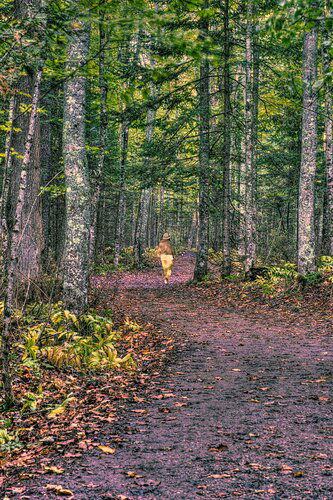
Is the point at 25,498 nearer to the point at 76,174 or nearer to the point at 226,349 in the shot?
the point at 226,349

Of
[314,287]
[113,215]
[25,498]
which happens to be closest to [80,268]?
[25,498]

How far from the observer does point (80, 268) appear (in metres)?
7.91

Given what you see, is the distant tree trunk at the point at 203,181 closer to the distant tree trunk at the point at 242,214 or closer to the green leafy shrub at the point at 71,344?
the distant tree trunk at the point at 242,214

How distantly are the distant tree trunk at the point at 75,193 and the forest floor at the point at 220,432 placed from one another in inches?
85.6

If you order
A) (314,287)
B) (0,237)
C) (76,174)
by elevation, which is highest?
(76,174)

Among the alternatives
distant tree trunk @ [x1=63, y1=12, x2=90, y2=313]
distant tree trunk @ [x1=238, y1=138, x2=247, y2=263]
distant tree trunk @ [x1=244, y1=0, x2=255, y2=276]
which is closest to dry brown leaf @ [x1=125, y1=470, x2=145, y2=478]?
→ distant tree trunk @ [x1=63, y1=12, x2=90, y2=313]

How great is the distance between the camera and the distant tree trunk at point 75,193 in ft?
25.4

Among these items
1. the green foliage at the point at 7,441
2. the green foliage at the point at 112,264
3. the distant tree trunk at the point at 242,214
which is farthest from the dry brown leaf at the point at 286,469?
the green foliage at the point at 112,264

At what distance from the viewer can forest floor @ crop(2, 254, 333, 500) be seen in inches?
122

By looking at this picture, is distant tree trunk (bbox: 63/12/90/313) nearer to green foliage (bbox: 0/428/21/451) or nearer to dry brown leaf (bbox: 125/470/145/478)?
green foliage (bbox: 0/428/21/451)

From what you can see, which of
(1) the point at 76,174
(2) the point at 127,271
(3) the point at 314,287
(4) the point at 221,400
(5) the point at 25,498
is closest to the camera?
(5) the point at 25,498

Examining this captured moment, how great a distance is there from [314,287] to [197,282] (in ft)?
18.0

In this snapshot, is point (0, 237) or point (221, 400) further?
point (0, 237)

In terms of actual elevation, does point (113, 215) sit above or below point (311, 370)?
above
